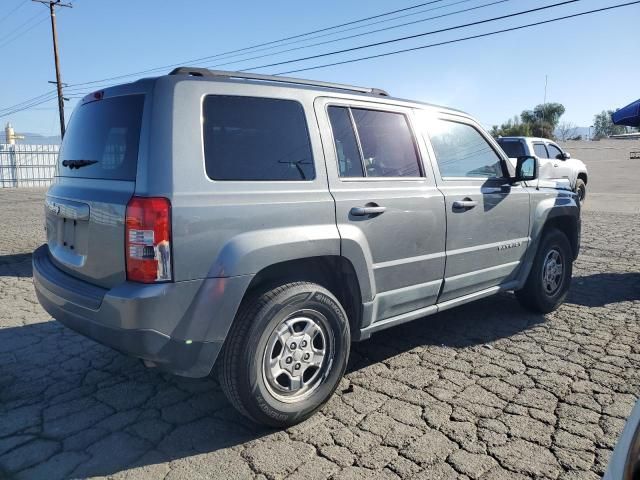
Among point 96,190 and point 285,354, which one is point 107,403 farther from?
point 96,190

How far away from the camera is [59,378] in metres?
3.62

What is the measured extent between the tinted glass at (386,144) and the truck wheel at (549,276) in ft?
6.29

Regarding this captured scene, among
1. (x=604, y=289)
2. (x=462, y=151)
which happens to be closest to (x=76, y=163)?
(x=462, y=151)

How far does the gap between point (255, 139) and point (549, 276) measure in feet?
11.6

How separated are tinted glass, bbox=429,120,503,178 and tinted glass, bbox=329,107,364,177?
2.78 feet

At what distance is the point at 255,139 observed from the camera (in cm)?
287

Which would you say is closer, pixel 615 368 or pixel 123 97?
pixel 123 97

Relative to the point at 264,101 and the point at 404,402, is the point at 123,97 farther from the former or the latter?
the point at 404,402

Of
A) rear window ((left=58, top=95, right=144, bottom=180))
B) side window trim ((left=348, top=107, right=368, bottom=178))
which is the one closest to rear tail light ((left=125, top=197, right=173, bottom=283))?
rear window ((left=58, top=95, right=144, bottom=180))

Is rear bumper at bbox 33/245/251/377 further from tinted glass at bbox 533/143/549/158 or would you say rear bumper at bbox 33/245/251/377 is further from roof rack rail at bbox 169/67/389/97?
tinted glass at bbox 533/143/549/158

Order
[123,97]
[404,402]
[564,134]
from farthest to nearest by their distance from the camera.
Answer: [564,134], [404,402], [123,97]

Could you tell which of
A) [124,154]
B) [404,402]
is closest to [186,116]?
[124,154]

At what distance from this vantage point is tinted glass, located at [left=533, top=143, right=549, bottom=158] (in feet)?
47.0

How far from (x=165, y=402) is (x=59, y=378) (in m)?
0.92
